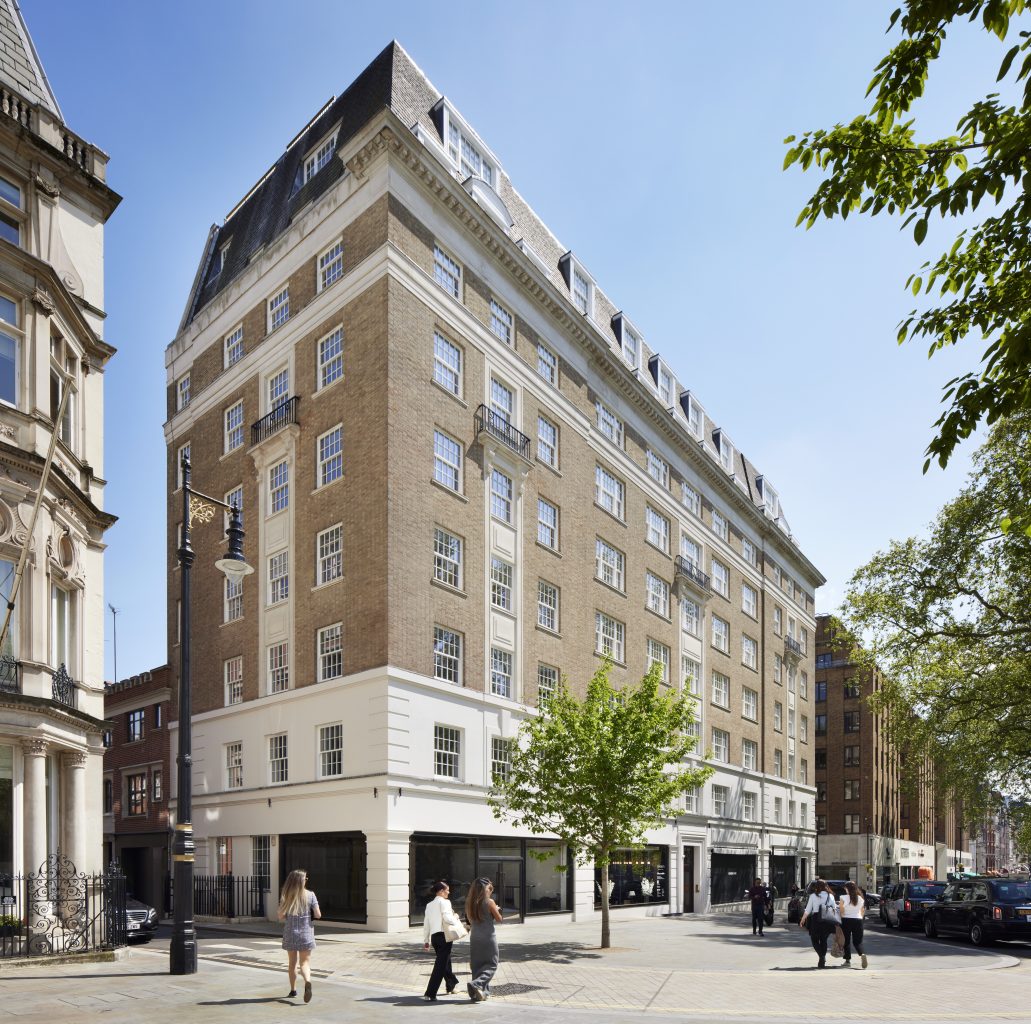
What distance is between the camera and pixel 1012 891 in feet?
100

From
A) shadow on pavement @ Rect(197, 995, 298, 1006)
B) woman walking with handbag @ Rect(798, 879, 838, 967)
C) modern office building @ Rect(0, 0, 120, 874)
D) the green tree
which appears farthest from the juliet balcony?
shadow on pavement @ Rect(197, 995, 298, 1006)

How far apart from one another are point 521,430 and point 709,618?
20.1 m

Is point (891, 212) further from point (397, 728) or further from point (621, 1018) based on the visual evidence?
point (397, 728)

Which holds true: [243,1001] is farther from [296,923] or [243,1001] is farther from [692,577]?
[692,577]

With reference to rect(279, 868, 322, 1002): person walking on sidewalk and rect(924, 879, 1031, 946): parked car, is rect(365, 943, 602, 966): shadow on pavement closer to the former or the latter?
rect(279, 868, 322, 1002): person walking on sidewalk

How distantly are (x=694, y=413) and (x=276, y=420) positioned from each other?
2837 cm

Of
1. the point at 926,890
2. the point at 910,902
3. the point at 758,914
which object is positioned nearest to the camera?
the point at 758,914

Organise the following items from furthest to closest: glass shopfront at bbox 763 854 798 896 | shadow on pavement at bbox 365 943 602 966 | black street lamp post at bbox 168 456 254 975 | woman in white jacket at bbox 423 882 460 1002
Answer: glass shopfront at bbox 763 854 798 896 → shadow on pavement at bbox 365 943 602 966 → black street lamp post at bbox 168 456 254 975 → woman in white jacket at bbox 423 882 460 1002

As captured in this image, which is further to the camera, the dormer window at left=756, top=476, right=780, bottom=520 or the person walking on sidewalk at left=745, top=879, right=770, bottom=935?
the dormer window at left=756, top=476, right=780, bottom=520

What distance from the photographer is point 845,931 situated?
20.8 m

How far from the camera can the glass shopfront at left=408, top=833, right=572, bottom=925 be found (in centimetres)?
2767

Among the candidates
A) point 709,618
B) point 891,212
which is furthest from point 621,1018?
point 709,618

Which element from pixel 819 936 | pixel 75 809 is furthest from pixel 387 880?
pixel 819 936

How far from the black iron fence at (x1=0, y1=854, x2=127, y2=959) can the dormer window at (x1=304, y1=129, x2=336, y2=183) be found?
23866 mm
